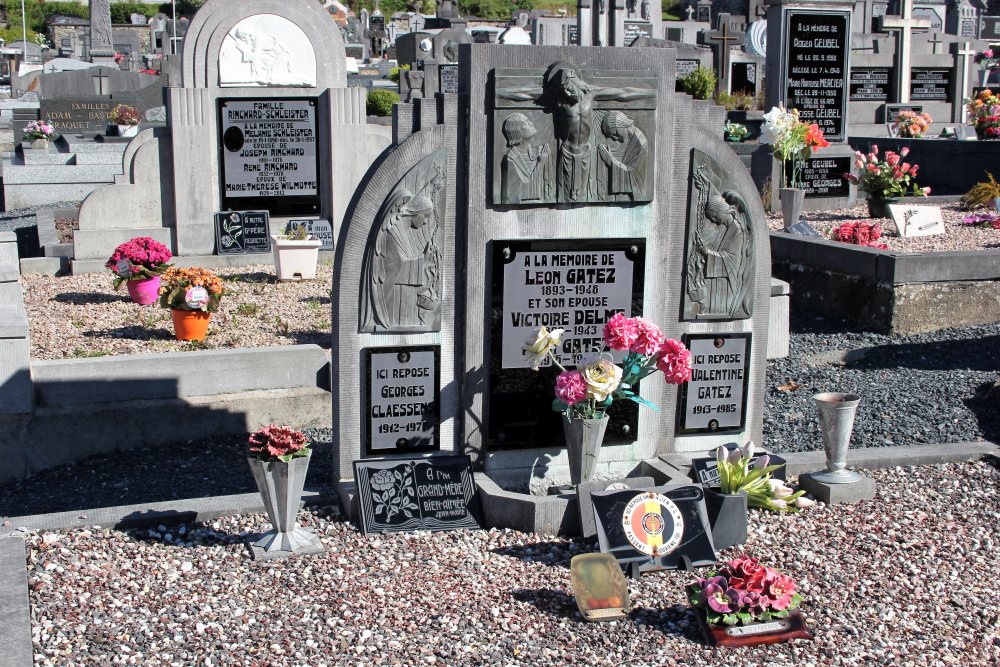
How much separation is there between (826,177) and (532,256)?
10247 mm

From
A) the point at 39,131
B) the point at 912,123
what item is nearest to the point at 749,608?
the point at 912,123

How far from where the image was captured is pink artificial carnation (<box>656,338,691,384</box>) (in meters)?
5.73

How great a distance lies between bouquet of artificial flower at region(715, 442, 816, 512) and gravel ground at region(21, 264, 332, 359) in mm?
3989

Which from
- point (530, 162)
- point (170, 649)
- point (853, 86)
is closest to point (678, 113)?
point (530, 162)

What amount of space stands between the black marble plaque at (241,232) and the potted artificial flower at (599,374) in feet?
22.7

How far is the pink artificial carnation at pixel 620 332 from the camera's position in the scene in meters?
5.67

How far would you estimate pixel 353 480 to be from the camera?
5.88m

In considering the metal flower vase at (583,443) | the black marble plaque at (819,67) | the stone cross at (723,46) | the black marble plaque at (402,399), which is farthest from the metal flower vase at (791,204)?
the stone cross at (723,46)

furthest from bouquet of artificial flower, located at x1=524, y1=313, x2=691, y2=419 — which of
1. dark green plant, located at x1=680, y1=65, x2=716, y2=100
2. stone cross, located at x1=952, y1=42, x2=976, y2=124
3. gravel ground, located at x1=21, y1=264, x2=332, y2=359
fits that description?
stone cross, located at x1=952, y1=42, x2=976, y2=124

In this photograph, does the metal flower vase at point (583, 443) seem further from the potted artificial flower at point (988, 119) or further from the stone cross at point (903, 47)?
the stone cross at point (903, 47)

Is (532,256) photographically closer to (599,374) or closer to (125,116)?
(599,374)

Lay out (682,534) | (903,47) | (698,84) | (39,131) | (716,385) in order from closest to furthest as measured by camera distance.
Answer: (682,534) < (716,385) < (39,131) < (903,47) < (698,84)

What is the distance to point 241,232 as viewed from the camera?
12133 mm

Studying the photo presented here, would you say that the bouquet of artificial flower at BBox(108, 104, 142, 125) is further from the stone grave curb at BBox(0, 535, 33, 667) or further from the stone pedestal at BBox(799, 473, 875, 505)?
the stone pedestal at BBox(799, 473, 875, 505)
